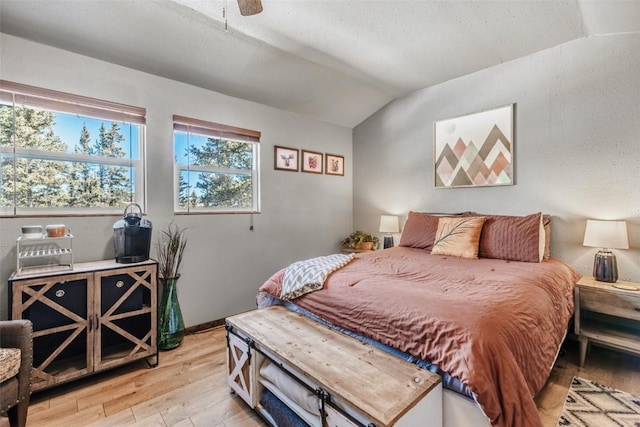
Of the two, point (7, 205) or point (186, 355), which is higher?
point (7, 205)

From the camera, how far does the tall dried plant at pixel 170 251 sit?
2.60 m

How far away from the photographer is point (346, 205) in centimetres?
431

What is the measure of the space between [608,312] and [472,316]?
1626mm

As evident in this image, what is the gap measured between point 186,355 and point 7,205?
1.63 metres

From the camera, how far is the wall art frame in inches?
146

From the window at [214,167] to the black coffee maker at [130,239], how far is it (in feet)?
1.89

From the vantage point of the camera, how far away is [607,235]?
2252 mm

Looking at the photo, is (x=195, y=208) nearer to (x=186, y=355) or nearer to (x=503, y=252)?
(x=186, y=355)

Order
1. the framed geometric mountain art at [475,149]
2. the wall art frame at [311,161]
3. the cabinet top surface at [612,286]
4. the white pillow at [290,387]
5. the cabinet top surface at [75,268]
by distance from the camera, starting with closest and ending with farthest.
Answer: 1. the white pillow at [290,387]
2. the cabinet top surface at [75,268]
3. the cabinet top surface at [612,286]
4. the framed geometric mountain art at [475,149]
5. the wall art frame at [311,161]

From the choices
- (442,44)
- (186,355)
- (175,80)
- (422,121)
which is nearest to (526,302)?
(442,44)

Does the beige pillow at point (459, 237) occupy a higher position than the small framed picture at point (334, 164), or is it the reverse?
the small framed picture at point (334, 164)

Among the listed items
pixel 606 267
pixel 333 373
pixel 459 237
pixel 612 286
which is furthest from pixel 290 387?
pixel 606 267

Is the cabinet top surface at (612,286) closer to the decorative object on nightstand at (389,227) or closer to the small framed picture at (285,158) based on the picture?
the decorative object on nightstand at (389,227)

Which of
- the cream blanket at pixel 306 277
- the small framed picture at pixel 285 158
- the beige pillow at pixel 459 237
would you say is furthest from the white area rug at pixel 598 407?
the small framed picture at pixel 285 158
